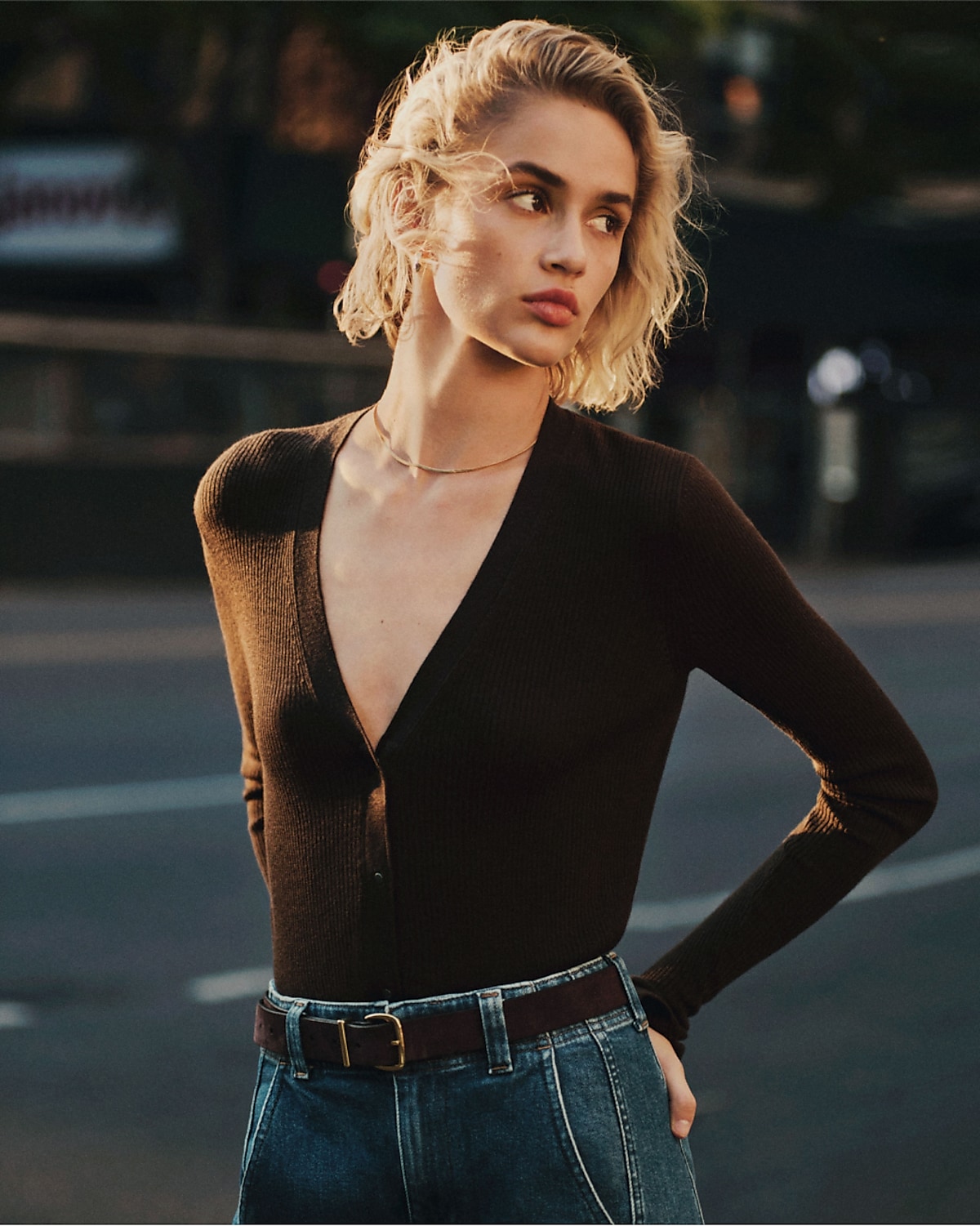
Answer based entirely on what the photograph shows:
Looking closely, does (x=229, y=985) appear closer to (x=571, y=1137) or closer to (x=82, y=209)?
(x=571, y=1137)

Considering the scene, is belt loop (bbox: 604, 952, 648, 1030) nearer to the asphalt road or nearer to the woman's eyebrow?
the woman's eyebrow

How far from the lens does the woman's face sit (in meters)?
1.82

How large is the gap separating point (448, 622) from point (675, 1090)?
1.91 ft

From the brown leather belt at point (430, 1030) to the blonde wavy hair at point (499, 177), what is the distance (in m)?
0.78

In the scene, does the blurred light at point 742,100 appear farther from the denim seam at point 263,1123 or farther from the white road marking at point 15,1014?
the denim seam at point 263,1123

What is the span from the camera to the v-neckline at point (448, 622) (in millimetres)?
1746

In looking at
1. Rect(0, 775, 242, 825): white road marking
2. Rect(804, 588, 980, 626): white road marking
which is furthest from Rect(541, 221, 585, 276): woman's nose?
Rect(804, 588, 980, 626): white road marking

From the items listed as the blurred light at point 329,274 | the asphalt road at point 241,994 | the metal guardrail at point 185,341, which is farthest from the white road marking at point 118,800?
the blurred light at point 329,274

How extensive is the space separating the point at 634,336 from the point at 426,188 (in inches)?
12.8

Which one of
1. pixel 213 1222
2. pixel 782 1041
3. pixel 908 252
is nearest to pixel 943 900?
pixel 782 1041

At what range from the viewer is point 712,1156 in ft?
14.6

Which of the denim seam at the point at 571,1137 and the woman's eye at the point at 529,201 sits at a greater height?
the woman's eye at the point at 529,201

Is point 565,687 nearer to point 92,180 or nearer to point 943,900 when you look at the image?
point 943,900

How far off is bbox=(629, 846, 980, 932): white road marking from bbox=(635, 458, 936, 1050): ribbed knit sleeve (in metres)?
4.31
